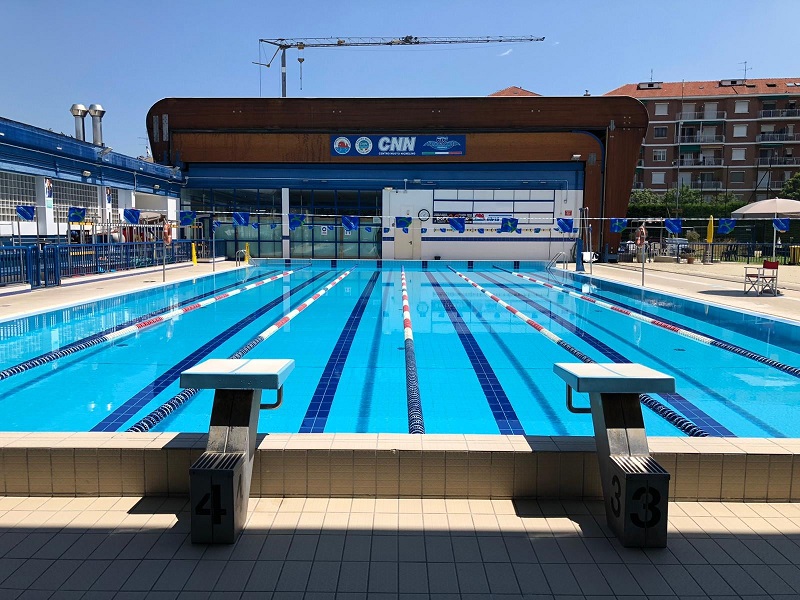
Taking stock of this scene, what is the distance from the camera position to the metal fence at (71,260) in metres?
12.7

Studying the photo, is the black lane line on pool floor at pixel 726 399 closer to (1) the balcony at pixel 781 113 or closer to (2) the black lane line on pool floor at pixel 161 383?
(2) the black lane line on pool floor at pixel 161 383

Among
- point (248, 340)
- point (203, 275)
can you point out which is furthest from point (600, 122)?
point (248, 340)

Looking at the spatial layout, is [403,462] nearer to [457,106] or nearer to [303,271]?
[303,271]

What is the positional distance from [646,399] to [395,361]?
116 inches

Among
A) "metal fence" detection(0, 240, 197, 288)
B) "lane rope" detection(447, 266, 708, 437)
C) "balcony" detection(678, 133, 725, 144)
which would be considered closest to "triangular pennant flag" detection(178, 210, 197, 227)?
"metal fence" detection(0, 240, 197, 288)

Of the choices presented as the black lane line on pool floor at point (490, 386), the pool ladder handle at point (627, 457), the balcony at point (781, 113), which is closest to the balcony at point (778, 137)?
the balcony at point (781, 113)

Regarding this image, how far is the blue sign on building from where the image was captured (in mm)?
25625

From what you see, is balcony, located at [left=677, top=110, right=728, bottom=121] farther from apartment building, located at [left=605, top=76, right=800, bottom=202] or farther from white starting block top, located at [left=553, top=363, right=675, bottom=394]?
white starting block top, located at [left=553, top=363, right=675, bottom=394]

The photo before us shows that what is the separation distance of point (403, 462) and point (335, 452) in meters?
0.33

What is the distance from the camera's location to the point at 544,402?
19.5 ft

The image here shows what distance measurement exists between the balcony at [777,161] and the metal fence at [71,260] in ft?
151

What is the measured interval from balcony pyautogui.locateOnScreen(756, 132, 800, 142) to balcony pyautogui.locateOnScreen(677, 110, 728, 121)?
3.32 m

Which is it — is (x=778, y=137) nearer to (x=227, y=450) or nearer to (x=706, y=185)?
(x=706, y=185)

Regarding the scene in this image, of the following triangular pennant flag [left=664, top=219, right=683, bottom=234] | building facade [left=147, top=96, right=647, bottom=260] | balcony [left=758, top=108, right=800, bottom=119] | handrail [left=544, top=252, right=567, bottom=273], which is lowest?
handrail [left=544, top=252, right=567, bottom=273]
